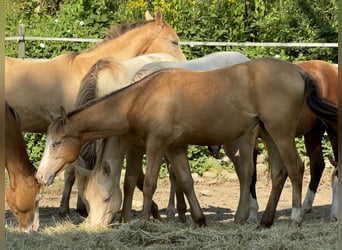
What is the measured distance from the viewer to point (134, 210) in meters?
7.29

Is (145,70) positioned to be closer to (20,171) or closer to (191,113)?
(191,113)

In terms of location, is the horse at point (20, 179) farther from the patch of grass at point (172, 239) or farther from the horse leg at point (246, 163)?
the horse leg at point (246, 163)

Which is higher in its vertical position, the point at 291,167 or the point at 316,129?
the point at 291,167

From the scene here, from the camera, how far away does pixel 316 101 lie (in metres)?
5.28

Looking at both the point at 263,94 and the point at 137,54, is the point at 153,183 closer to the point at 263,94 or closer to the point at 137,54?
the point at 263,94

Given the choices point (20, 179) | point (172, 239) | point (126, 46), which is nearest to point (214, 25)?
point (126, 46)

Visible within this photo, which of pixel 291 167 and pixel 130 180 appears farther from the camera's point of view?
pixel 130 180

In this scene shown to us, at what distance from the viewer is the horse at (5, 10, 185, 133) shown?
6.75 meters

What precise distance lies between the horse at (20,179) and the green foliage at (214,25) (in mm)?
4633

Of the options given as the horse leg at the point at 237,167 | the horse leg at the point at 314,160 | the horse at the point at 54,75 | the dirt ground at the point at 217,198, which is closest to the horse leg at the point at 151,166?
the dirt ground at the point at 217,198

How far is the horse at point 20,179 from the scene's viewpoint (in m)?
4.62

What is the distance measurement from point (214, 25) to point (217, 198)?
333 centimetres

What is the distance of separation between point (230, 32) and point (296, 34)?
40.1 inches

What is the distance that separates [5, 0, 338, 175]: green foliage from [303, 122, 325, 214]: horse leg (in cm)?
258
